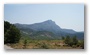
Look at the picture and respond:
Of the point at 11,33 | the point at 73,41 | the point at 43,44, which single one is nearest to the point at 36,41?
the point at 43,44

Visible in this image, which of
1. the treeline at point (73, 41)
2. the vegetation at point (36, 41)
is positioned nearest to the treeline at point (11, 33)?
the vegetation at point (36, 41)

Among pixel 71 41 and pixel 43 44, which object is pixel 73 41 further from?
pixel 43 44

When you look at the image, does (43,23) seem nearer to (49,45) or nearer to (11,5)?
(49,45)

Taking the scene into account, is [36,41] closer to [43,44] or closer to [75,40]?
[43,44]

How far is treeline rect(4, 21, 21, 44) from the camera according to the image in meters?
2.53

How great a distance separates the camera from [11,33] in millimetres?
2549

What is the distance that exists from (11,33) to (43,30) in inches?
13.9

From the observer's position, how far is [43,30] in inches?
100

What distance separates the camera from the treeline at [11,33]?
8.29 ft

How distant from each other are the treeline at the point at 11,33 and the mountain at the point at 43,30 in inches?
2.2

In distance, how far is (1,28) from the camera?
8.32 feet

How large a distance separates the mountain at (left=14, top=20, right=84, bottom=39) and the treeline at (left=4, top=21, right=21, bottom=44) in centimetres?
6

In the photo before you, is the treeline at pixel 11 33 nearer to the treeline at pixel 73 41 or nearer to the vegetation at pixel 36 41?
the vegetation at pixel 36 41

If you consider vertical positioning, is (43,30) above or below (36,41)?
above
